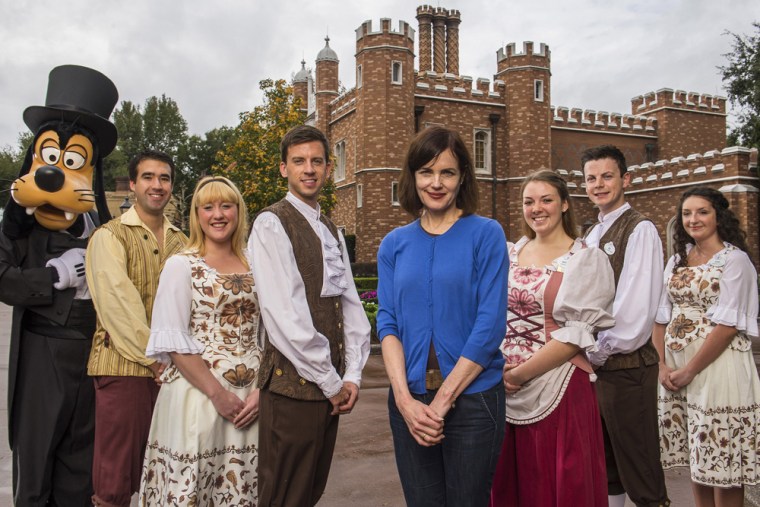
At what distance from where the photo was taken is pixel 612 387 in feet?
11.8

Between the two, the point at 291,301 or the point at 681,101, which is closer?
the point at 291,301

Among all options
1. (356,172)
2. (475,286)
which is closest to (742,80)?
(356,172)

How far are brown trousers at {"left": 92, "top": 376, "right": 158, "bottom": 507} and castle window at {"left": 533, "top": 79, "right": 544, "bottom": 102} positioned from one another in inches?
1052

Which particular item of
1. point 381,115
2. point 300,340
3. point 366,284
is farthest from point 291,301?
point 381,115

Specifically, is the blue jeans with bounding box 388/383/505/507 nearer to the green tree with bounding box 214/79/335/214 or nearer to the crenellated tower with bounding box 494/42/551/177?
the green tree with bounding box 214/79/335/214

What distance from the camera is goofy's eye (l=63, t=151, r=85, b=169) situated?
3869 mm

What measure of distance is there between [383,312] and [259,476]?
0.95m

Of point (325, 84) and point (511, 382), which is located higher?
point (325, 84)

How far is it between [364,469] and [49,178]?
3220 mm

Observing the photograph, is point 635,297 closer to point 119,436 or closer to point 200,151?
point 119,436

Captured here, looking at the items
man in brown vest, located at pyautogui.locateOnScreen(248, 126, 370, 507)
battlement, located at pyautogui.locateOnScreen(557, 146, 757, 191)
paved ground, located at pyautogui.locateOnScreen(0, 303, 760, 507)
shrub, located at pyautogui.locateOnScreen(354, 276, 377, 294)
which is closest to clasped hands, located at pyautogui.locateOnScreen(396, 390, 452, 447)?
man in brown vest, located at pyautogui.locateOnScreen(248, 126, 370, 507)

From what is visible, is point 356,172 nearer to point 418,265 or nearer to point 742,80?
point 742,80

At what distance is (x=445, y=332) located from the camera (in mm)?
2494

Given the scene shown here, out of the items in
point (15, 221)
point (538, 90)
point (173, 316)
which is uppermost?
point (538, 90)
